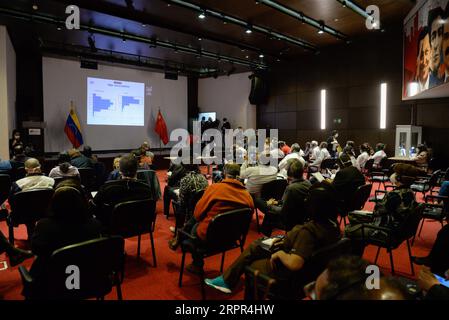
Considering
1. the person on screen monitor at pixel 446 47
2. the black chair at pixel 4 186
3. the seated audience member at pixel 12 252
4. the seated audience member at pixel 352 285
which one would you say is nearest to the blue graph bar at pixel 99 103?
the black chair at pixel 4 186

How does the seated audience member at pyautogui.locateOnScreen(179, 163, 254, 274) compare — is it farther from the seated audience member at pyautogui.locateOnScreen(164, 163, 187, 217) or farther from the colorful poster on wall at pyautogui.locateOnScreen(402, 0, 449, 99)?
the colorful poster on wall at pyautogui.locateOnScreen(402, 0, 449, 99)

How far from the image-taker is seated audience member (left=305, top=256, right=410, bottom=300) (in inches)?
53.0

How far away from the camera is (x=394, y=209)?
3.03 metres

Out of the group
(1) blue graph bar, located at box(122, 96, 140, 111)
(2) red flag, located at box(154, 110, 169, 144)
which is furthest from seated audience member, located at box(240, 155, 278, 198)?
(2) red flag, located at box(154, 110, 169, 144)

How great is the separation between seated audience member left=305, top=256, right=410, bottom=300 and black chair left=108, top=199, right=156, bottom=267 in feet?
6.94

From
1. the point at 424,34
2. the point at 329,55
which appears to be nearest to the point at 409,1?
the point at 424,34

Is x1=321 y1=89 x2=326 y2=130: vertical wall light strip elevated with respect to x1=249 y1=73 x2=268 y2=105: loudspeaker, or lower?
lower

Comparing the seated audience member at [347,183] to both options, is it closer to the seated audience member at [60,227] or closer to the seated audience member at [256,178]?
A: the seated audience member at [256,178]

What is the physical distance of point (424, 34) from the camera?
6.89 metres

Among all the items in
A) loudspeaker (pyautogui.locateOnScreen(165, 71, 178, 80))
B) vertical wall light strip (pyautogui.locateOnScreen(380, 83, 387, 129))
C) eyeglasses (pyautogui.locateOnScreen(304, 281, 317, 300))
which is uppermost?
loudspeaker (pyautogui.locateOnScreen(165, 71, 178, 80))

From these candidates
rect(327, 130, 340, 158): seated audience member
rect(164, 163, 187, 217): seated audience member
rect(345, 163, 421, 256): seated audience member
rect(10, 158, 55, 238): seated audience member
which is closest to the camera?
rect(345, 163, 421, 256): seated audience member

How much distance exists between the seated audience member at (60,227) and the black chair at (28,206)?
1.81m
